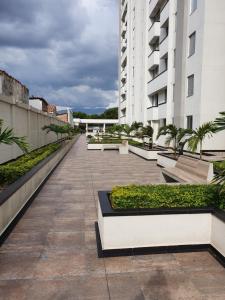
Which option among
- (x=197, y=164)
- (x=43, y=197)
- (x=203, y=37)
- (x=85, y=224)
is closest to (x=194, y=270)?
(x=85, y=224)

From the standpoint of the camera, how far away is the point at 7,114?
11.7 meters

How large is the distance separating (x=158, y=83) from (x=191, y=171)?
22.1 m

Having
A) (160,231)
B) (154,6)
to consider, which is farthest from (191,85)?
(160,231)

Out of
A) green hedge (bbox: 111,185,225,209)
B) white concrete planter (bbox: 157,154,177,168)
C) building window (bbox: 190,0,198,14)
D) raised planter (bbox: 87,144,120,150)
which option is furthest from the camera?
raised planter (bbox: 87,144,120,150)

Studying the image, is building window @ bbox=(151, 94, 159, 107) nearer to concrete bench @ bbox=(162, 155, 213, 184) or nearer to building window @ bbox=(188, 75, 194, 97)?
building window @ bbox=(188, 75, 194, 97)

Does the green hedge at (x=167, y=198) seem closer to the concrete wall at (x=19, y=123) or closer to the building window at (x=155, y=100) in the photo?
the concrete wall at (x=19, y=123)

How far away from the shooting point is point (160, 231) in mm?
4984

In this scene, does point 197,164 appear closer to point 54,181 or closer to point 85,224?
point 85,224

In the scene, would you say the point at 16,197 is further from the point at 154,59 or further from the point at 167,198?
the point at 154,59

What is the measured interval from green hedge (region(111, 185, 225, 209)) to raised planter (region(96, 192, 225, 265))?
16cm

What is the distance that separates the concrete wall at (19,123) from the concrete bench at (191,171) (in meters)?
6.47

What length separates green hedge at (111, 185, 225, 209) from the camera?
5.12 m

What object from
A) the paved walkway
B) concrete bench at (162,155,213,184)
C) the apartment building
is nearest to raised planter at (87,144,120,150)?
the apartment building

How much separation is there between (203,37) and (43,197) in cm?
1489
